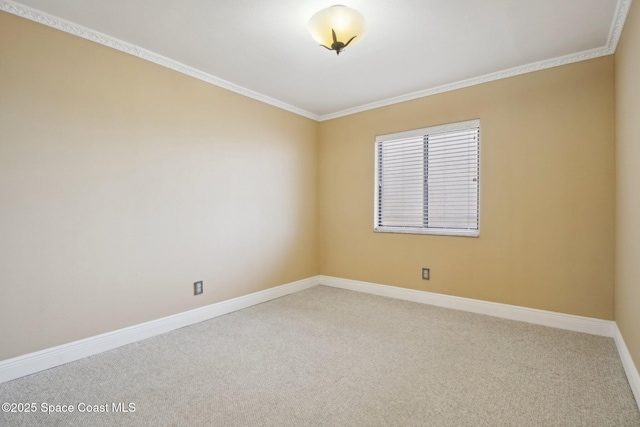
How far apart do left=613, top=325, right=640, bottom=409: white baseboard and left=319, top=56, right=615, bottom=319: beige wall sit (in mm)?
387

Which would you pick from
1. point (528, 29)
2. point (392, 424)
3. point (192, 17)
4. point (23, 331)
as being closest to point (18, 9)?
point (192, 17)

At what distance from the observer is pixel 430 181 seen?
3771 millimetres

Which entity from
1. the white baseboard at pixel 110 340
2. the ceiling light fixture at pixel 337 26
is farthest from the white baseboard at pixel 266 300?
the ceiling light fixture at pixel 337 26

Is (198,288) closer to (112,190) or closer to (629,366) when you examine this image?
(112,190)

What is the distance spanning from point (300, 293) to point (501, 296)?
2.35 m

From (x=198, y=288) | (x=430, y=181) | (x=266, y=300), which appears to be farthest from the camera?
(x=266, y=300)

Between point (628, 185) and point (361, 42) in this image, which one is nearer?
point (628, 185)

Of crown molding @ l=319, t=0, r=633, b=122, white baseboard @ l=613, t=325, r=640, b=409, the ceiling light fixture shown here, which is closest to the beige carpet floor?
white baseboard @ l=613, t=325, r=640, b=409

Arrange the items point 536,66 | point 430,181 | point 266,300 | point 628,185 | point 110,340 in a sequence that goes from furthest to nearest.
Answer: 1. point 266,300
2. point 430,181
3. point 536,66
4. point 110,340
5. point 628,185

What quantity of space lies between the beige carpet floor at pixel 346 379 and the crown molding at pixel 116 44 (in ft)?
8.06

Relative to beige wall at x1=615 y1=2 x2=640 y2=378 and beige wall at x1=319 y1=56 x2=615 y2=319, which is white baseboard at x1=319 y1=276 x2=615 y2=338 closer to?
beige wall at x1=319 y1=56 x2=615 y2=319

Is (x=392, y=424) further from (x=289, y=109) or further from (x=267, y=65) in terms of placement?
(x=289, y=109)

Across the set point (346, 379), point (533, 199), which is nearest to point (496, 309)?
point (533, 199)

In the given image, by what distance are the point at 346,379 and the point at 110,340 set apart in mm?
1918
